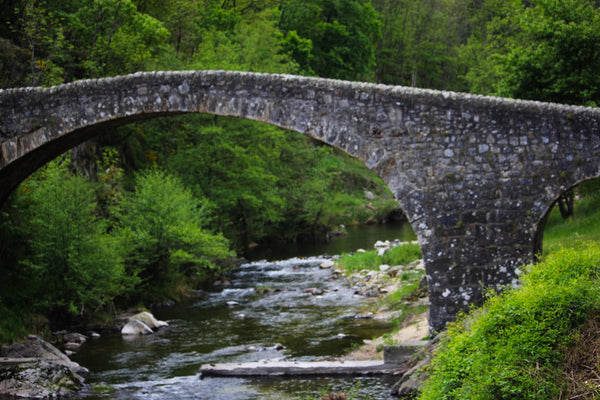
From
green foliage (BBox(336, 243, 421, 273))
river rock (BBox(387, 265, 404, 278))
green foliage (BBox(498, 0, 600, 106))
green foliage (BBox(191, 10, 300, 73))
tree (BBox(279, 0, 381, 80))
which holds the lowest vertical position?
river rock (BBox(387, 265, 404, 278))

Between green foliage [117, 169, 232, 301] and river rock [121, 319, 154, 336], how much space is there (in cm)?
215

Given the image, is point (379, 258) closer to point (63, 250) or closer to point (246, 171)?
point (246, 171)

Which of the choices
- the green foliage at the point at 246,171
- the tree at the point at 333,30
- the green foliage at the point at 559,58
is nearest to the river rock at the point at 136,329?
the green foliage at the point at 246,171

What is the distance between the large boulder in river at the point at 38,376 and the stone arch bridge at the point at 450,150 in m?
4.48

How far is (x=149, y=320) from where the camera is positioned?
550 inches

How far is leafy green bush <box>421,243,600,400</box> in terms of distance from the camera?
4.81 meters

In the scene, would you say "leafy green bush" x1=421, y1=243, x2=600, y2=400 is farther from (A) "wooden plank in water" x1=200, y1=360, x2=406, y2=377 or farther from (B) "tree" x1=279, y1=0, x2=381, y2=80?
(B) "tree" x1=279, y1=0, x2=381, y2=80

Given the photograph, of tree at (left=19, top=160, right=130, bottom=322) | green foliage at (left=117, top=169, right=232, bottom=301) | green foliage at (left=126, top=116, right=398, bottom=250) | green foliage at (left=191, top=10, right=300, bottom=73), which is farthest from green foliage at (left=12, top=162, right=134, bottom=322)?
green foliage at (left=191, top=10, right=300, bottom=73)

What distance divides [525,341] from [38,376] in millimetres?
7574

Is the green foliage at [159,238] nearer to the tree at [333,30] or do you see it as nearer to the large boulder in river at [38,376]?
the large boulder in river at [38,376]

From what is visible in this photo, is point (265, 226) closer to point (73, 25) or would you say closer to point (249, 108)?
point (73, 25)

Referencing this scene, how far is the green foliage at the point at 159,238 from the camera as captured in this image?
16.1 meters

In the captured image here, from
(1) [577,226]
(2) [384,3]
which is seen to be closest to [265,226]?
(1) [577,226]

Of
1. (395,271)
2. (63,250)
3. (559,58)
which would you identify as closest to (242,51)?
(395,271)
